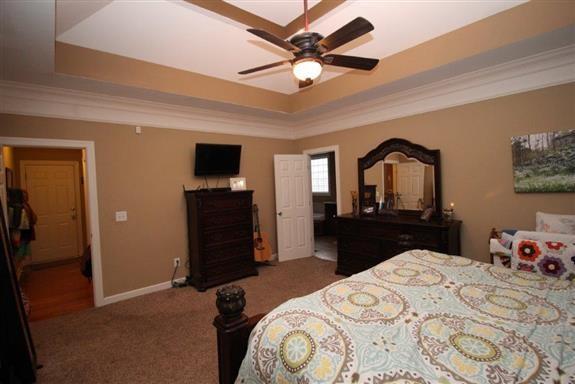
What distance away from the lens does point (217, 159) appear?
4250mm

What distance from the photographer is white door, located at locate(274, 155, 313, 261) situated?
16.3 feet

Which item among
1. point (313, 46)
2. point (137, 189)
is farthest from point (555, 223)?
point (137, 189)

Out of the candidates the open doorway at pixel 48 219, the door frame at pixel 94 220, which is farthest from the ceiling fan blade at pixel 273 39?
the open doorway at pixel 48 219

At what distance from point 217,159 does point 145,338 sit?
256 centimetres

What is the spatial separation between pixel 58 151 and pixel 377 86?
20.6 feet

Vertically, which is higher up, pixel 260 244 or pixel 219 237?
pixel 219 237

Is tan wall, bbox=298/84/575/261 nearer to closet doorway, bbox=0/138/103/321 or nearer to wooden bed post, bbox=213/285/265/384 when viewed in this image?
wooden bed post, bbox=213/285/265/384

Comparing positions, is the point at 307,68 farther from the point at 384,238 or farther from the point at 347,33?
the point at 384,238

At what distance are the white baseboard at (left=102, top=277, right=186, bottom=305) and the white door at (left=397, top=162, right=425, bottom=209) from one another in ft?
11.4

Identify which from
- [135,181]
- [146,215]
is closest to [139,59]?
[135,181]

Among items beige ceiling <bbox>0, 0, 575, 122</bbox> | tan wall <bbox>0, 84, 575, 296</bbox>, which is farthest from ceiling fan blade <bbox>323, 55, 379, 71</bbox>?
tan wall <bbox>0, 84, 575, 296</bbox>

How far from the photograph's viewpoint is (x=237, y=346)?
1.42 meters

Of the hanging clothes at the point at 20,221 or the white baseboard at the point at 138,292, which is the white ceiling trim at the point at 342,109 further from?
the white baseboard at the point at 138,292

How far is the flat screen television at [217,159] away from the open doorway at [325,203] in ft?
5.08
